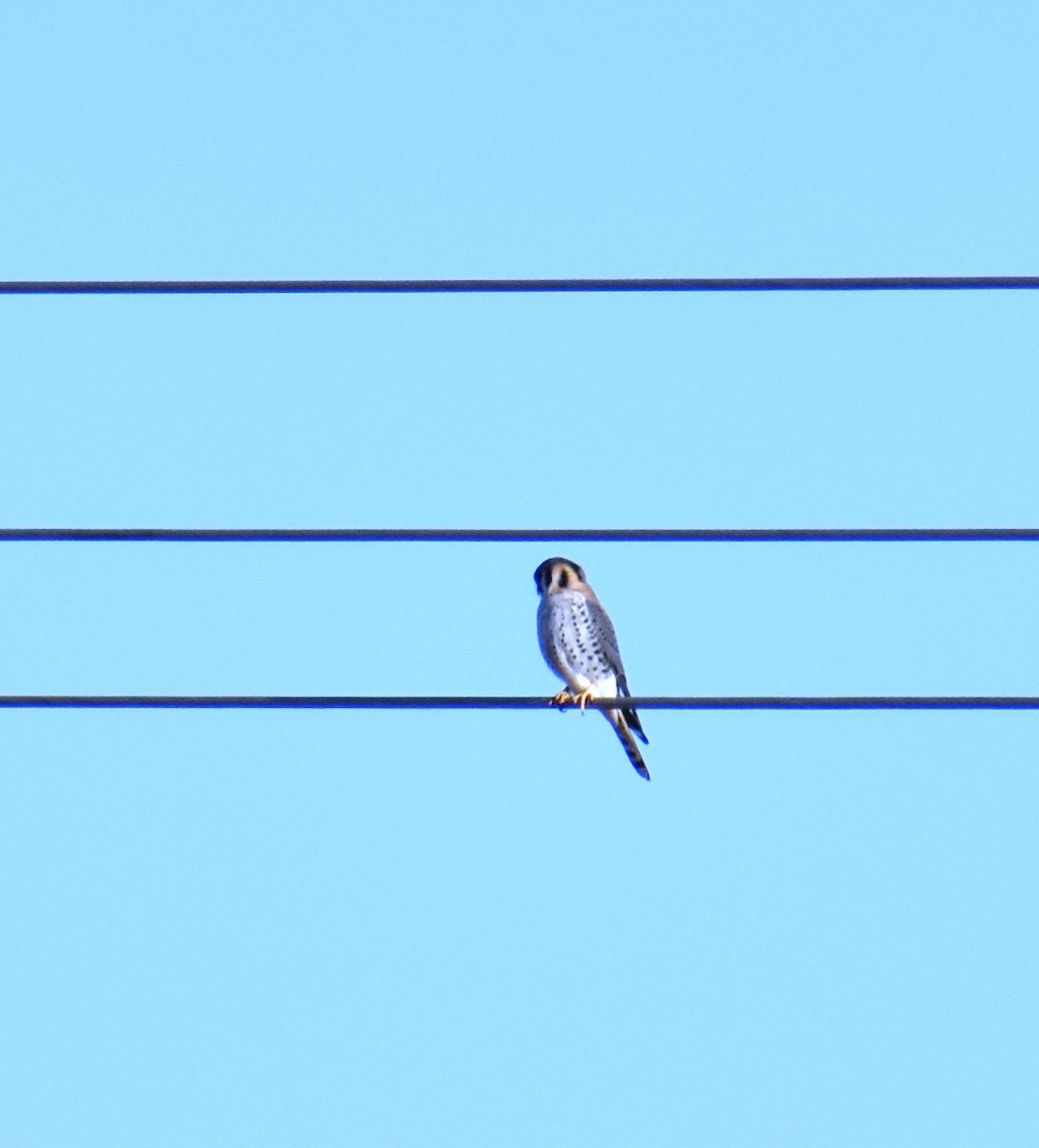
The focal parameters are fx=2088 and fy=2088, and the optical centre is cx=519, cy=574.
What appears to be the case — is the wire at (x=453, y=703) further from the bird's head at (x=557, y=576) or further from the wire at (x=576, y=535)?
the bird's head at (x=557, y=576)

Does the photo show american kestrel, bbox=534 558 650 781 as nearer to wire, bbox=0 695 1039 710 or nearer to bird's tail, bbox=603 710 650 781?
bird's tail, bbox=603 710 650 781

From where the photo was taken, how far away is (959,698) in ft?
18.7

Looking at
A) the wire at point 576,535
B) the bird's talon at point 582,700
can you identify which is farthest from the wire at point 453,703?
the bird's talon at point 582,700

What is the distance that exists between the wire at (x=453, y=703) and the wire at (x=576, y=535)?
1.46 feet

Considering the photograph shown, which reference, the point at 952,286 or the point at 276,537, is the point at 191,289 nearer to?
the point at 276,537

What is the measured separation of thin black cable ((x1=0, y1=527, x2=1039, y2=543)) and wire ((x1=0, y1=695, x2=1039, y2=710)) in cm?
44

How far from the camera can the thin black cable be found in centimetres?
577

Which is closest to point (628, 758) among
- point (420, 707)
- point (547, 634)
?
point (547, 634)

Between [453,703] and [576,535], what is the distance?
583 mm

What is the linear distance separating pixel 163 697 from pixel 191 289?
1.16 m

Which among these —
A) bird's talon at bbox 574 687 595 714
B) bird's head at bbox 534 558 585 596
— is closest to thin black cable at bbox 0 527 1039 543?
bird's talon at bbox 574 687 595 714

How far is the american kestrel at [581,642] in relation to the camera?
9711mm

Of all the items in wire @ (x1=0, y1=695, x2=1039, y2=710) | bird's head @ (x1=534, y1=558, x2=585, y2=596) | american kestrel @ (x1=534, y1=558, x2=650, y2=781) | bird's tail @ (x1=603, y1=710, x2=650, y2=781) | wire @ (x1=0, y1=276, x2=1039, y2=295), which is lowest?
wire @ (x1=0, y1=695, x2=1039, y2=710)

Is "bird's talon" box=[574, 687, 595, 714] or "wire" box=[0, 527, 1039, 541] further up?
"bird's talon" box=[574, 687, 595, 714]
